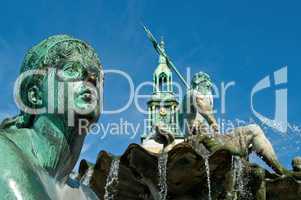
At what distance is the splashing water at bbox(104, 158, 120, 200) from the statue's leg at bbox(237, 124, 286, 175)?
8.50ft

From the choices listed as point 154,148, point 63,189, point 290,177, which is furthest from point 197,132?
point 63,189

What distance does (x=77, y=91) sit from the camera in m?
1.92

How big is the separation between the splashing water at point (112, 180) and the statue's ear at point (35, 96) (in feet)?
31.4

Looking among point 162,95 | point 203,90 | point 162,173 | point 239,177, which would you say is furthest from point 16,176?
point 162,95

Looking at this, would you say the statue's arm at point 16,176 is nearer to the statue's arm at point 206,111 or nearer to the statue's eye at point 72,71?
the statue's eye at point 72,71

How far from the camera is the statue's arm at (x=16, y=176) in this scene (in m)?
1.55

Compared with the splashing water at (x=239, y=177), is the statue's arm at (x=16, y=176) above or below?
above

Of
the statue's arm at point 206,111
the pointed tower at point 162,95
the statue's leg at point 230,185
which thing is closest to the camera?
the statue's leg at point 230,185

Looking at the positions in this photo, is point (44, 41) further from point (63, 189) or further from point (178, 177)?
point (178, 177)

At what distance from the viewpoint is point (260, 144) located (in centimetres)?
1195

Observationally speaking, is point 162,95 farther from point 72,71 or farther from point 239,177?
point 72,71

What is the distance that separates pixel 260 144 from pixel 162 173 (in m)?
2.02

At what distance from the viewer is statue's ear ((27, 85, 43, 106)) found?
77.8 inches

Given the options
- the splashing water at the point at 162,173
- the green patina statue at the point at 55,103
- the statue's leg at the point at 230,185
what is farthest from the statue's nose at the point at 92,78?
the statue's leg at the point at 230,185
